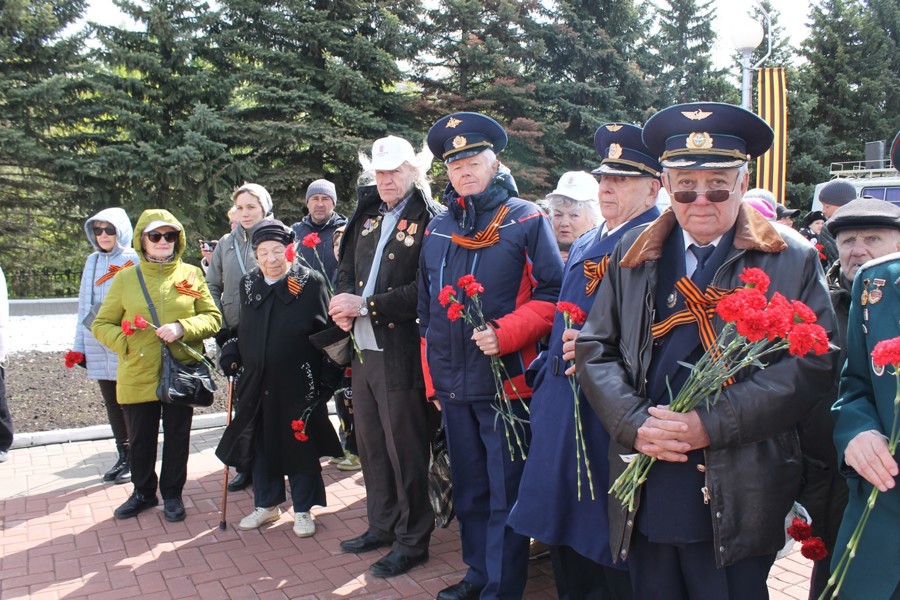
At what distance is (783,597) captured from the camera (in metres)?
3.74

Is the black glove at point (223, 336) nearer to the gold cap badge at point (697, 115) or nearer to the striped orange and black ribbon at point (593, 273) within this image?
the striped orange and black ribbon at point (593, 273)

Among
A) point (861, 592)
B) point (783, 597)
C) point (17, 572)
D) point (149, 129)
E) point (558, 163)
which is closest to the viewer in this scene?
point (861, 592)

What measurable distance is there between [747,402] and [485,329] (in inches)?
58.2

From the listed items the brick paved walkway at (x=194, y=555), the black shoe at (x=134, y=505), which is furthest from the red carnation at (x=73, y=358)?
the black shoe at (x=134, y=505)

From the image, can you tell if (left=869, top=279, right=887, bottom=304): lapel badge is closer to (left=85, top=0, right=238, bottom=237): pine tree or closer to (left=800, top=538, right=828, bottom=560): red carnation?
(left=800, top=538, right=828, bottom=560): red carnation

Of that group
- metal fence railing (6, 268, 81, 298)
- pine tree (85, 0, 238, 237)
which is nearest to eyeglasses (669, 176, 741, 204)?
pine tree (85, 0, 238, 237)

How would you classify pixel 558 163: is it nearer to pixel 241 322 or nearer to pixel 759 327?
pixel 241 322

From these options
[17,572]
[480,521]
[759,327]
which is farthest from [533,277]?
[17,572]

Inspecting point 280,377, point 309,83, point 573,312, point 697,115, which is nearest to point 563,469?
point 573,312

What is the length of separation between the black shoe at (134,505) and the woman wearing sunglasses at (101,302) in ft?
2.38

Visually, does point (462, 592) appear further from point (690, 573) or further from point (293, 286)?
point (293, 286)

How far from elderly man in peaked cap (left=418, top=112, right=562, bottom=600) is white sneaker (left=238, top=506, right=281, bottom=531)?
1571 millimetres

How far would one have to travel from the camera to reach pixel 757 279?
2062 mm

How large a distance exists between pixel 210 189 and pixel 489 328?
48.1 ft
